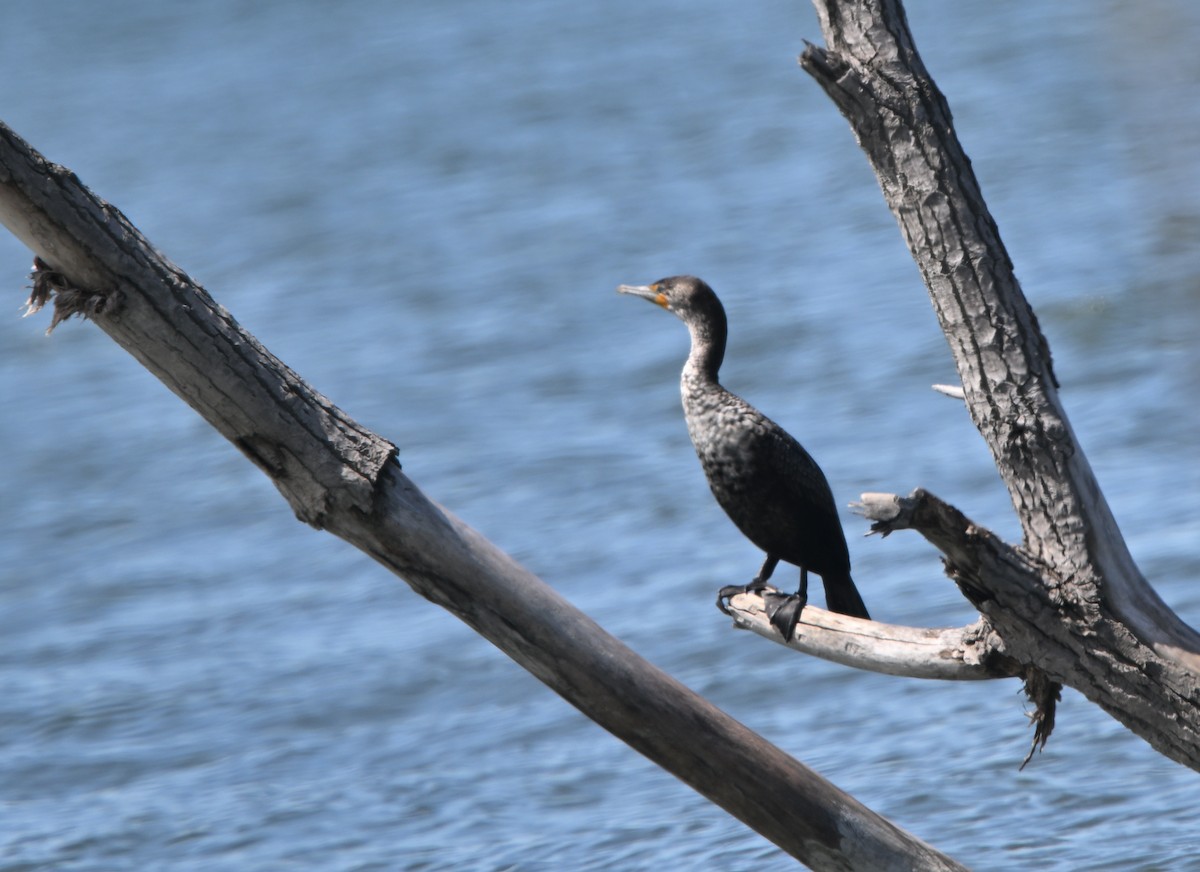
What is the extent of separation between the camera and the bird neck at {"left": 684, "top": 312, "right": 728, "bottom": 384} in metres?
3.76

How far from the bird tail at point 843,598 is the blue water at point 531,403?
38.0 inches

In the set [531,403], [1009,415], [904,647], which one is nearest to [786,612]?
[904,647]

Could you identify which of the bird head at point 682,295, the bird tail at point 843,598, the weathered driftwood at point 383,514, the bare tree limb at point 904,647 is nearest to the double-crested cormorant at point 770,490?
the bird tail at point 843,598

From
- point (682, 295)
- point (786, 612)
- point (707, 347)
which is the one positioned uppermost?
point (682, 295)

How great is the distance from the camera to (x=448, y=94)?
50.6 feet

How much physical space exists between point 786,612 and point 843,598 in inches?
13.8

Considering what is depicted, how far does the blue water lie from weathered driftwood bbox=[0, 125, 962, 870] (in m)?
0.99

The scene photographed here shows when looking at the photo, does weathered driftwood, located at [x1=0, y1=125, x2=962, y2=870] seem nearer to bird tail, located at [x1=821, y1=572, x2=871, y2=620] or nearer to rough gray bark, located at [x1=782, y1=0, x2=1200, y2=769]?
rough gray bark, located at [x1=782, y1=0, x2=1200, y2=769]

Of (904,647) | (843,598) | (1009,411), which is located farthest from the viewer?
(843,598)

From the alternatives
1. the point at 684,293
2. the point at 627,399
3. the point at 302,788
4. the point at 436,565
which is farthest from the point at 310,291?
the point at 436,565

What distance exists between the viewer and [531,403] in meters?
9.88

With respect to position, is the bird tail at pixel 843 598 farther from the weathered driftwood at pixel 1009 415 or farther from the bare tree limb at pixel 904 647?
the weathered driftwood at pixel 1009 415

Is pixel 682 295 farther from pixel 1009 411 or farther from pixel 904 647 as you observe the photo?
pixel 1009 411

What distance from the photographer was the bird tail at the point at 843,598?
11.5ft
